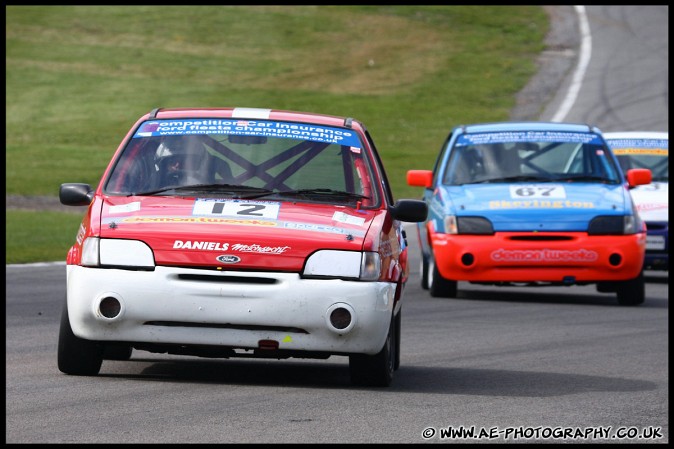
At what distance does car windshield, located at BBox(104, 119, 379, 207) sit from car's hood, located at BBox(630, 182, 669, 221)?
330 inches

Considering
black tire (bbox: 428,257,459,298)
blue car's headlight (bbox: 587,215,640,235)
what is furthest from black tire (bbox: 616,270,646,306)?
black tire (bbox: 428,257,459,298)

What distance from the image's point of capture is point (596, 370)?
33.5 feet

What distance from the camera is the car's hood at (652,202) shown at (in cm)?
1767

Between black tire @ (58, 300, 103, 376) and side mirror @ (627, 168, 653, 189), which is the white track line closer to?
side mirror @ (627, 168, 653, 189)

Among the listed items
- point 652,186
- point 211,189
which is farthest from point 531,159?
point 211,189

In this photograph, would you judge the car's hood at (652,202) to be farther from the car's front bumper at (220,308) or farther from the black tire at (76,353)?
the black tire at (76,353)

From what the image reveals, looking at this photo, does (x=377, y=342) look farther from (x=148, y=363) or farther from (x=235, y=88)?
(x=235, y=88)

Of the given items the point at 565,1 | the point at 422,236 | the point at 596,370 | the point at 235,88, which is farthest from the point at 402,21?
the point at 596,370

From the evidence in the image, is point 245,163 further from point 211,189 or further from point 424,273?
point 424,273

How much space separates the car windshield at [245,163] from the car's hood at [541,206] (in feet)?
17.4

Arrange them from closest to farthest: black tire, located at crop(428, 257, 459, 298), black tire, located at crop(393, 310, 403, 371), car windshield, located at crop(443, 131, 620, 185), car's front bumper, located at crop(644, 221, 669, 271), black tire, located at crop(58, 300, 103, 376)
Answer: black tire, located at crop(58, 300, 103, 376) → black tire, located at crop(393, 310, 403, 371) → black tire, located at crop(428, 257, 459, 298) → car windshield, located at crop(443, 131, 620, 185) → car's front bumper, located at crop(644, 221, 669, 271)

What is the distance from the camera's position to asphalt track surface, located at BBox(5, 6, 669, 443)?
23.9 feet

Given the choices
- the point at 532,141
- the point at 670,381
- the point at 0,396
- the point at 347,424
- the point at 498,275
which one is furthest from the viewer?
the point at 532,141

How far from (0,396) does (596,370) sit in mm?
3866
